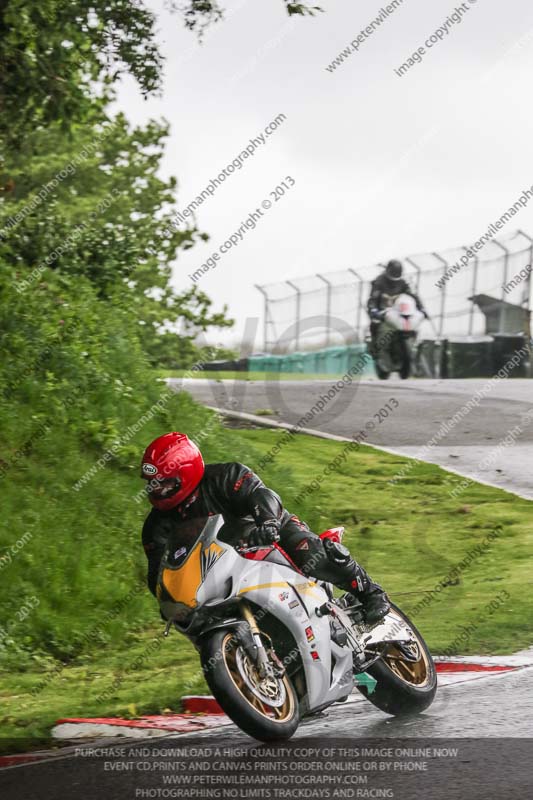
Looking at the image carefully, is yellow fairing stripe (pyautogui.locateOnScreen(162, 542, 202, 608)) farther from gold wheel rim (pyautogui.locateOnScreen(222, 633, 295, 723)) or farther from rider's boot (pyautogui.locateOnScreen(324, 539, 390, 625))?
rider's boot (pyautogui.locateOnScreen(324, 539, 390, 625))

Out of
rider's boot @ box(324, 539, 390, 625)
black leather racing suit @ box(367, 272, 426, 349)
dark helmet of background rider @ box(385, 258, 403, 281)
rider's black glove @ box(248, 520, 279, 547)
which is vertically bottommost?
rider's boot @ box(324, 539, 390, 625)

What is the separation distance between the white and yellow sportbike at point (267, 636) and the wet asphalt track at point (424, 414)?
9.77 m

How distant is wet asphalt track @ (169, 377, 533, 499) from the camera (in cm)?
1853

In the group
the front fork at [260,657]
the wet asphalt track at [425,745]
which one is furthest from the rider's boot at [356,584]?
the front fork at [260,657]

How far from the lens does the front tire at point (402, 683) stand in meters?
7.05

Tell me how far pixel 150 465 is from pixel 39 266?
13.2 m

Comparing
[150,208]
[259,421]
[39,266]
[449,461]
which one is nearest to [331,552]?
[449,461]

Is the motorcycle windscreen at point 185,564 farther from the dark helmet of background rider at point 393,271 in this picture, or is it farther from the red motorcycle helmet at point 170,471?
the dark helmet of background rider at point 393,271

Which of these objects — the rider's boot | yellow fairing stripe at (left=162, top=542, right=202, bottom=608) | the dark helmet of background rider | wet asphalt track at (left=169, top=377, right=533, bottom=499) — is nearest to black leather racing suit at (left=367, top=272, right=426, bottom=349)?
the dark helmet of background rider

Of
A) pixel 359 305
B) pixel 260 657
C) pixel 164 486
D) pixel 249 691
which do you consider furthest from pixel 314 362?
pixel 249 691

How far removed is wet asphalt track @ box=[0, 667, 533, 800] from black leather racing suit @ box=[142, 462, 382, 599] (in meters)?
0.89

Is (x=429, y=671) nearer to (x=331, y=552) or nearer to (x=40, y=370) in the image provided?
(x=331, y=552)

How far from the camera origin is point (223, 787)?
5664 mm

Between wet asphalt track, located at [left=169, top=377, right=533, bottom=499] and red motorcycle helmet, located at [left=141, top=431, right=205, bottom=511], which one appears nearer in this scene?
red motorcycle helmet, located at [left=141, top=431, right=205, bottom=511]
